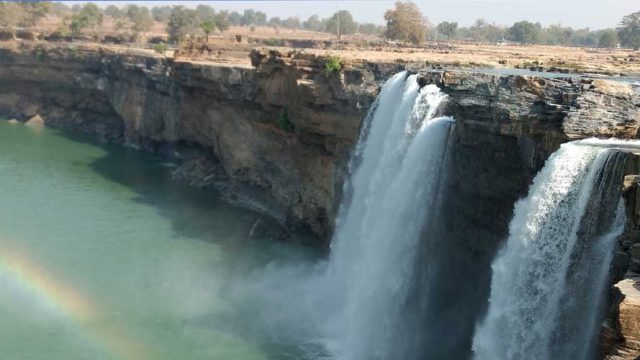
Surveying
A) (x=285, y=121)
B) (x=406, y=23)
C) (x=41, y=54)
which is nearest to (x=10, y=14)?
(x=41, y=54)

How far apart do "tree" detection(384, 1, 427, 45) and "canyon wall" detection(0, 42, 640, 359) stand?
19498 mm

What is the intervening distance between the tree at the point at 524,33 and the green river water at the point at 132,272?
160ft

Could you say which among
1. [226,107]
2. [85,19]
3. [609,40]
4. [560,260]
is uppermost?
[85,19]

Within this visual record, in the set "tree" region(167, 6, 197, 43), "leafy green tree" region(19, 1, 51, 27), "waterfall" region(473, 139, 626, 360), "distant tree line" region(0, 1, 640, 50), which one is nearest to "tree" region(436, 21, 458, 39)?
"distant tree line" region(0, 1, 640, 50)

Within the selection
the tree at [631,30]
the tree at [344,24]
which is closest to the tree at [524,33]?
the tree at [631,30]

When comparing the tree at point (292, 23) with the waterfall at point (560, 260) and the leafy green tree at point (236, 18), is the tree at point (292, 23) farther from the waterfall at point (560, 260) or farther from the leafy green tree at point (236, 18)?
the waterfall at point (560, 260)

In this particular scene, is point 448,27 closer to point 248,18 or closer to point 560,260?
point 560,260

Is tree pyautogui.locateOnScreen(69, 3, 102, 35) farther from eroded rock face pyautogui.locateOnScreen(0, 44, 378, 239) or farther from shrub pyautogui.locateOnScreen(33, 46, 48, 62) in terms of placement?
eroded rock face pyautogui.locateOnScreen(0, 44, 378, 239)

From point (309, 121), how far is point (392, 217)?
808cm

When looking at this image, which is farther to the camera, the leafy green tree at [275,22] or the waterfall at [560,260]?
the leafy green tree at [275,22]

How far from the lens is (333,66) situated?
2492cm

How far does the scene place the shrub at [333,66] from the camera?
977 inches

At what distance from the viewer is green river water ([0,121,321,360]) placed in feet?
63.4

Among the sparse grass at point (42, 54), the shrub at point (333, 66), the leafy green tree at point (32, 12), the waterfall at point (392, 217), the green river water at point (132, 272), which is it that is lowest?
the green river water at point (132, 272)
